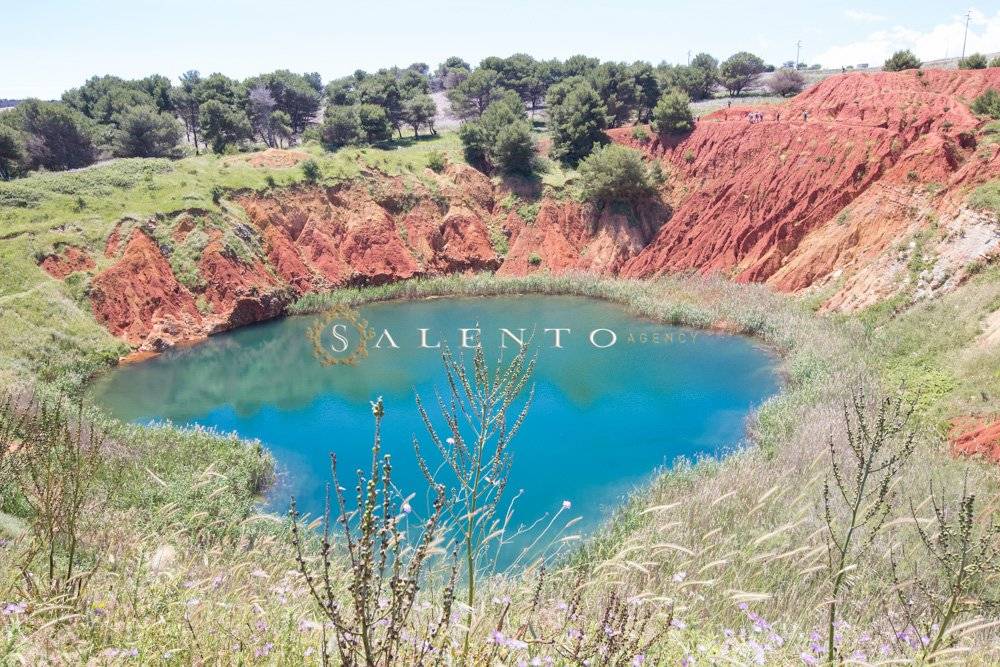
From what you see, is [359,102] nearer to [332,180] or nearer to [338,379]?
[332,180]

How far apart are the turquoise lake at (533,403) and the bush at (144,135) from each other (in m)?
26.3

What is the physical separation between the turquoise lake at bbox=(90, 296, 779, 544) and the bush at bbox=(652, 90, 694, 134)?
14.8m

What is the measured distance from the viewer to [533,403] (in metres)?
17.5

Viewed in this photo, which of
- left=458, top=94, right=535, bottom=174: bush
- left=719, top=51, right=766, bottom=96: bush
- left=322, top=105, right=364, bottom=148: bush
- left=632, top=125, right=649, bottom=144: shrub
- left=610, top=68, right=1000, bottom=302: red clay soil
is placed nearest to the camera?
left=610, top=68, right=1000, bottom=302: red clay soil

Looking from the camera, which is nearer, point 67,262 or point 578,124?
point 67,262

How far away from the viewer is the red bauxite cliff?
25203 mm

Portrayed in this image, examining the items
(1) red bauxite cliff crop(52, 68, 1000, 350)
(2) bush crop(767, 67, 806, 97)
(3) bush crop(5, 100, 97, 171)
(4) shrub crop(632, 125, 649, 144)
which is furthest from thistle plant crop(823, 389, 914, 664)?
(3) bush crop(5, 100, 97, 171)


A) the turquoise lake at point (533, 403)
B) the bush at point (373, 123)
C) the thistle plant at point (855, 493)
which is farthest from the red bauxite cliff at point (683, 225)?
the thistle plant at point (855, 493)

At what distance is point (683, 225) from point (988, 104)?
44.6 feet

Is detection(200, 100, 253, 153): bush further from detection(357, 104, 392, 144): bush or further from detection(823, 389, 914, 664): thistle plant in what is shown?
detection(823, 389, 914, 664): thistle plant

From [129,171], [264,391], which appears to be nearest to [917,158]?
[264,391]

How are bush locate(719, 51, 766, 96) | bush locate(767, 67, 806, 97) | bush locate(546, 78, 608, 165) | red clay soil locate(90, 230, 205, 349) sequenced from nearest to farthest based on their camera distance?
red clay soil locate(90, 230, 205, 349) → bush locate(546, 78, 608, 165) → bush locate(767, 67, 806, 97) → bush locate(719, 51, 766, 96)

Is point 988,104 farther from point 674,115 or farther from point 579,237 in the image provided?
point 579,237

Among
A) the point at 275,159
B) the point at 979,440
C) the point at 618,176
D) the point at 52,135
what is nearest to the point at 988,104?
the point at 618,176
